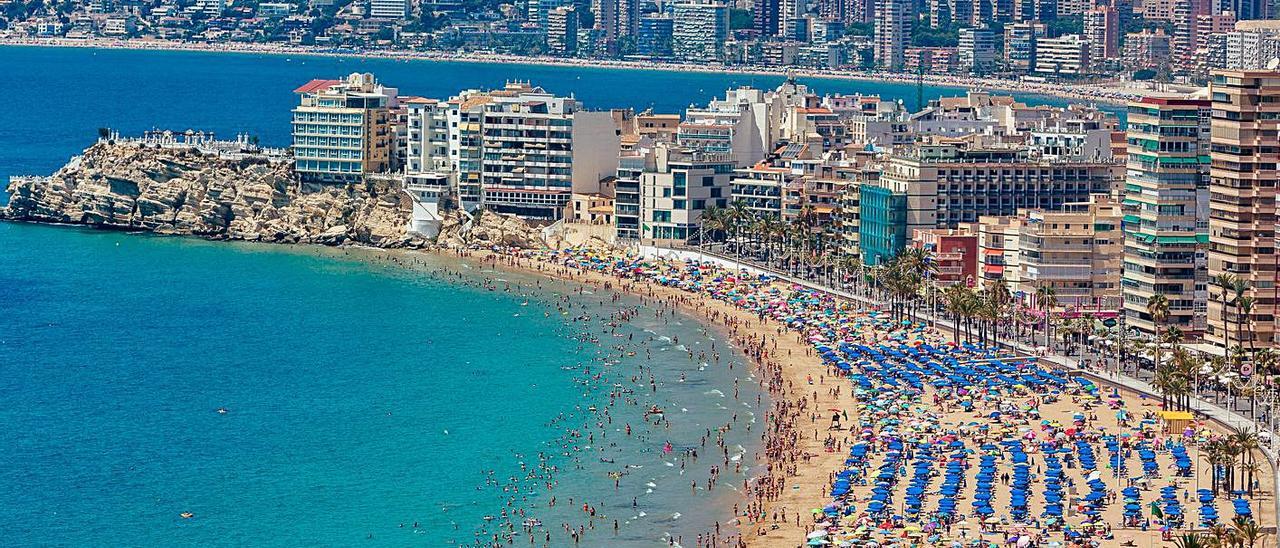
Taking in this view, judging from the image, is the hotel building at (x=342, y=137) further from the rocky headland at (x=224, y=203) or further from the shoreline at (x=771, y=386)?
the shoreline at (x=771, y=386)

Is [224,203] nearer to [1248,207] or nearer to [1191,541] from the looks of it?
[1248,207]

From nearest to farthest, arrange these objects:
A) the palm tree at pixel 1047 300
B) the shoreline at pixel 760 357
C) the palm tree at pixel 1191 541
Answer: the palm tree at pixel 1191 541, the shoreline at pixel 760 357, the palm tree at pixel 1047 300

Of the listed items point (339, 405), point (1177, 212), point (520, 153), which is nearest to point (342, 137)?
point (520, 153)

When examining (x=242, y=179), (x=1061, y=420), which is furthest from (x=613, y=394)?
(x=242, y=179)

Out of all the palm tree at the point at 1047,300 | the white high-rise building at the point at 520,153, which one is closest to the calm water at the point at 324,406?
the white high-rise building at the point at 520,153

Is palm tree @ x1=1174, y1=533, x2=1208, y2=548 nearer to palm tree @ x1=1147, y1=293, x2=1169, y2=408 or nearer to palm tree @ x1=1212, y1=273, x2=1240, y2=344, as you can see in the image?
palm tree @ x1=1212, y1=273, x2=1240, y2=344

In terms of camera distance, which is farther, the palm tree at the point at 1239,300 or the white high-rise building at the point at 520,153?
the white high-rise building at the point at 520,153

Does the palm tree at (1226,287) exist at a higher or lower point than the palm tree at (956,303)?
higher

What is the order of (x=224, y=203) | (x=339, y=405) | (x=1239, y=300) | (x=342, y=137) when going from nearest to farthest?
(x=1239, y=300)
(x=339, y=405)
(x=224, y=203)
(x=342, y=137)
